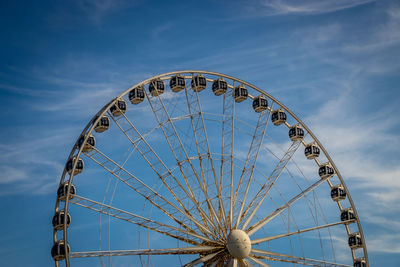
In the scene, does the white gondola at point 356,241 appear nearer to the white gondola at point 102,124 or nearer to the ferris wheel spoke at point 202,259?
the ferris wheel spoke at point 202,259

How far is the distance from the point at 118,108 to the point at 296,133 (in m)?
12.7

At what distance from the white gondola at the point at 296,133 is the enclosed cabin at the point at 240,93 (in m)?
4.16

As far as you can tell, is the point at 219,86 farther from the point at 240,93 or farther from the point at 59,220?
the point at 59,220

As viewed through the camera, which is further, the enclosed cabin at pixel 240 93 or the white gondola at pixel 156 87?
the enclosed cabin at pixel 240 93

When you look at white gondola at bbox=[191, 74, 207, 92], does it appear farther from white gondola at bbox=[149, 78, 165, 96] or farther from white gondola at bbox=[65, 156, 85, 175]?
white gondola at bbox=[65, 156, 85, 175]

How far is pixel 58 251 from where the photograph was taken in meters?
34.1

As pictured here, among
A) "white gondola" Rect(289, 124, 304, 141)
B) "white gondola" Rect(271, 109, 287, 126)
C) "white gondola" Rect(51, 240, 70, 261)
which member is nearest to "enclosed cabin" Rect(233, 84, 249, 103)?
"white gondola" Rect(271, 109, 287, 126)

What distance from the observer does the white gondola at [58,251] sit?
3406 cm

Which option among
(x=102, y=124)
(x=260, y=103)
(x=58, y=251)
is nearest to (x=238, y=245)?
(x=58, y=251)

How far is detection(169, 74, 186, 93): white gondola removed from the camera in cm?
4075

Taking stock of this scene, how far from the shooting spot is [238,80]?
4253 centimetres

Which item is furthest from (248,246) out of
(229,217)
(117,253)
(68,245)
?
(68,245)

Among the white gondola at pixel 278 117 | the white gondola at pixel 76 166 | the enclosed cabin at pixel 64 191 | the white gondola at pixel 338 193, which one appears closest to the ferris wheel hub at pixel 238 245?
the enclosed cabin at pixel 64 191

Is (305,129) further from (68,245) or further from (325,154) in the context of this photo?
(68,245)
